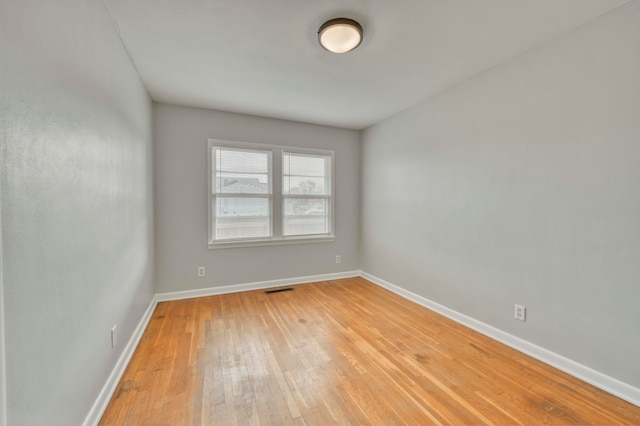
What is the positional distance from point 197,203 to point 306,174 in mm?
1698

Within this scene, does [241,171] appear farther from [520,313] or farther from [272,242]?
[520,313]

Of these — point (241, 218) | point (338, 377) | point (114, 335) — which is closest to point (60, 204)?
point (114, 335)

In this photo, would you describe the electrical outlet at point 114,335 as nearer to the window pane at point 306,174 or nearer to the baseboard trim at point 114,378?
the baseboard trim at point 114,378

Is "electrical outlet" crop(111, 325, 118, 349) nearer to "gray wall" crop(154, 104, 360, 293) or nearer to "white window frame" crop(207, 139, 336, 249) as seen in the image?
"gray wall" crop(154, 104, 360, 293)

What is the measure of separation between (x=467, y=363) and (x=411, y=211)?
1.90 meters

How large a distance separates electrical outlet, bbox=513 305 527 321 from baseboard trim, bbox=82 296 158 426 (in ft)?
10.4

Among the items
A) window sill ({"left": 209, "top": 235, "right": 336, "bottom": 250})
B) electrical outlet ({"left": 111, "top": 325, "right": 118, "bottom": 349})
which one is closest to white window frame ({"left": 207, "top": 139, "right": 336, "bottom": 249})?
window sill ({"left": 209, "top": 235, "right": 336, "bottom": 250})

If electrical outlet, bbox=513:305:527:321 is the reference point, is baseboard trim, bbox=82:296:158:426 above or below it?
below

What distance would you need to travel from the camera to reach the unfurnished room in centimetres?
117

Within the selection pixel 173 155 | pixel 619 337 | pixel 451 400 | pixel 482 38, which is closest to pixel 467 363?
pixel 451 400

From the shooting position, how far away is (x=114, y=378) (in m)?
1.83

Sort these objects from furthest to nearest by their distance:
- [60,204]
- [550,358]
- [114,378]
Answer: [550,358] < [114,378] < [60,204]

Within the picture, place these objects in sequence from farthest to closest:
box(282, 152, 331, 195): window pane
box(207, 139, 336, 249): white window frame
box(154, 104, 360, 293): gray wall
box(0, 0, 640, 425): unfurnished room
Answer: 1. box(282, 152, 331, 195): window pane
2. box(207, 139, 336, 249): white window frame
3. box(154, 104, 360, 293): gray wall
4. box(0, 0, 640, 425): unfurnished room

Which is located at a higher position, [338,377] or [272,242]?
[272,242]
